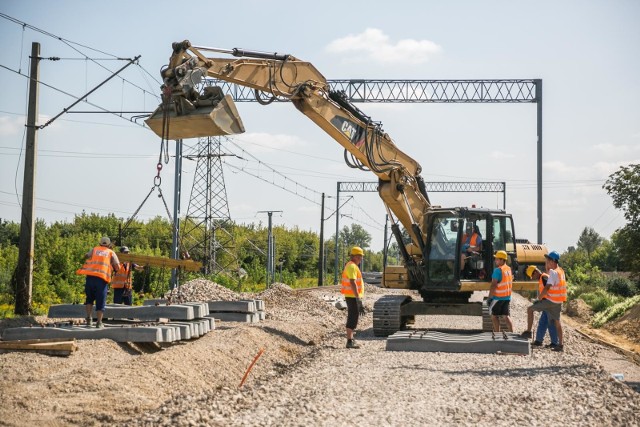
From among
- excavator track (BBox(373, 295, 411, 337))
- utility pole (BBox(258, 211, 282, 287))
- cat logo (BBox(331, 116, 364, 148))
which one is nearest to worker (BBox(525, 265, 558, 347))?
excavator track (BBox(373, 295, 411, 337))

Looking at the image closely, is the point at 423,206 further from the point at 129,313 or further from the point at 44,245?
the point at 44,245

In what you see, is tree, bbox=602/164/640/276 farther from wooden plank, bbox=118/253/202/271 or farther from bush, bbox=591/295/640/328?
wooden plank, bbox=118/253/202/271

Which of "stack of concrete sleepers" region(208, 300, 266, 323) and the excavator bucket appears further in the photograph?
"stack of concrete sleepers" region(208, 300, 266, 323)

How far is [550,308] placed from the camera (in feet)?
51.0

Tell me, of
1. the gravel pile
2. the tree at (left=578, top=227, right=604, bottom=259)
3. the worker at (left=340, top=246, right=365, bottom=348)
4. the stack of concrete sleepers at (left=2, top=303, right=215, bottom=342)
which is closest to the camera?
the gravel pile

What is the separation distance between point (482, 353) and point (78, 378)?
7.33 meters

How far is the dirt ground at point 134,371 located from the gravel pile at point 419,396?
0.60 meters

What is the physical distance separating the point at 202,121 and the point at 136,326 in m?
3.62

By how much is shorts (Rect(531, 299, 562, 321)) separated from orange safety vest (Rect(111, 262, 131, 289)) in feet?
31.0

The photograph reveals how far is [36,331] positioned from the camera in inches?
526

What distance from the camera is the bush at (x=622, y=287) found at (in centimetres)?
4472

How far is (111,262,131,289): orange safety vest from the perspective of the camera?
19703 millimetres

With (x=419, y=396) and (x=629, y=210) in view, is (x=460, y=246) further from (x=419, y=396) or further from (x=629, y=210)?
(x=629, y=210)

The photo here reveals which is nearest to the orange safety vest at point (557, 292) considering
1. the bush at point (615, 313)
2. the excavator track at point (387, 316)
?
the excavator track at point (387, 316)
